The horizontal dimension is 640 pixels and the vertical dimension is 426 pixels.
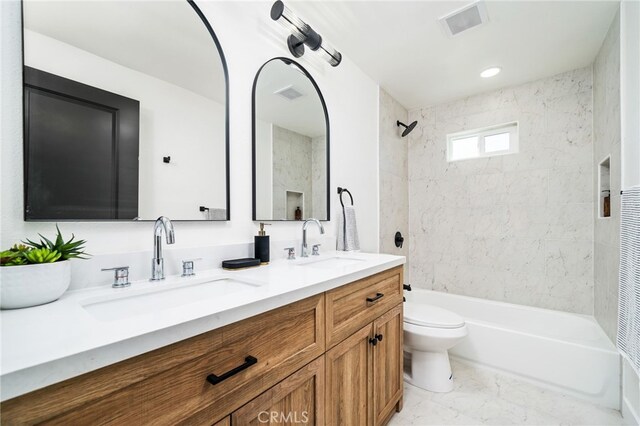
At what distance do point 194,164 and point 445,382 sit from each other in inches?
82.5

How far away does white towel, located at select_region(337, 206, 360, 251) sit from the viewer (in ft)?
6.40

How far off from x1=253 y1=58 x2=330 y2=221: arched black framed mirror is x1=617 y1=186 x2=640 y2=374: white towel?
1499 mm

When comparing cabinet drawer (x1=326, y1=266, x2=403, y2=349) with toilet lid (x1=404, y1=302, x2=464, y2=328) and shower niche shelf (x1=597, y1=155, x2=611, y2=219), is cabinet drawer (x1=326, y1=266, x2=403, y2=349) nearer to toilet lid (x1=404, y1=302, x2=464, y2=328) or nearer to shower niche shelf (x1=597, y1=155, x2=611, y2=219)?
toilet lid (x1=404, y1=302, x2=464, y2=328)

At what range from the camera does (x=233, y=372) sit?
674 millimetres

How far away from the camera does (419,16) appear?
171 cm

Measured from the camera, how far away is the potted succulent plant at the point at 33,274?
648 millimetres

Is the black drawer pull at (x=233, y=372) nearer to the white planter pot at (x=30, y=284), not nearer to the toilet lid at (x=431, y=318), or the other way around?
the white planter pot at (x=30, y=284)

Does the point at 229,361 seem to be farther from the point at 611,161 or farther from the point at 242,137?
the point at 611,161

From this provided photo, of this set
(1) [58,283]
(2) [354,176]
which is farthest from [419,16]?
(1) [58,283]

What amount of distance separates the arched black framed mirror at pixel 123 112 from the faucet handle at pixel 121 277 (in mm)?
182

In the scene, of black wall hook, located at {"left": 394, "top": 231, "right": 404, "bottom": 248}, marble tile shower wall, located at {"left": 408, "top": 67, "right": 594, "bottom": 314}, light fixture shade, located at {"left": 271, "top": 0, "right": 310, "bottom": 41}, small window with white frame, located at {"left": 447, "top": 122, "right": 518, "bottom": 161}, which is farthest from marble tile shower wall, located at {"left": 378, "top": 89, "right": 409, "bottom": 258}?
light fixture shade, located at {"left": 271, "top": 0, "right": 310, "bottom": 41}

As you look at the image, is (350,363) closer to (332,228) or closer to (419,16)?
(332,228)

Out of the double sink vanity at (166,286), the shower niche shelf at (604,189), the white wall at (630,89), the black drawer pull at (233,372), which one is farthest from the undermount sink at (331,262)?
the shower niche shelf at (604,189)

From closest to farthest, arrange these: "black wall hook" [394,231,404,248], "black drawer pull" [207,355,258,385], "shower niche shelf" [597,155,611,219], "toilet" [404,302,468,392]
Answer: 1. "black drawer pull" [207,355,258,385]
2. "toilet" [404,302,468,392]
3. "shower niche shelf" [597,155,611,219]
4. "black wall hook" [394,231,404,248]
